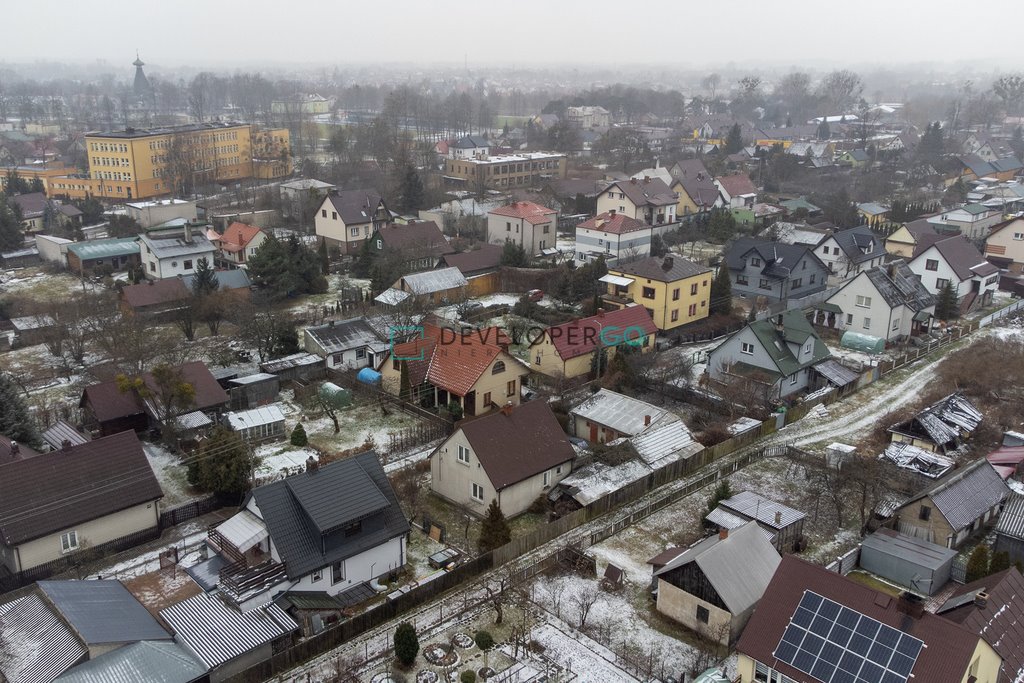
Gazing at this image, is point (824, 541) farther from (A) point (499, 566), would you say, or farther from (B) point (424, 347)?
(B) point (424, 347)

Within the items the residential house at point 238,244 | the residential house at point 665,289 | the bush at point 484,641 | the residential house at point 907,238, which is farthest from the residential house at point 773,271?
the bush at point 484,641

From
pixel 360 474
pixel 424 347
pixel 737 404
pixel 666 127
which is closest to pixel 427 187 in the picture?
pixel 424 347

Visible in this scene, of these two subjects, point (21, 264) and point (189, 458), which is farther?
point (21, 264)

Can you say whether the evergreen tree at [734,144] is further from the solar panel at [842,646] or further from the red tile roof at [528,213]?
the solar panel at [842,646]

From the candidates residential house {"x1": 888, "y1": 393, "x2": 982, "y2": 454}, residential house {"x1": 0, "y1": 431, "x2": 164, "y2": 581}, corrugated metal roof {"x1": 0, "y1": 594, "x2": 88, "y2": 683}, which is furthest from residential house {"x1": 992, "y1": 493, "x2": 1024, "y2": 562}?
residential house {"x1": 0, "y1": 431, "x2": 164, "y2": 581}

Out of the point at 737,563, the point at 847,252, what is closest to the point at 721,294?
the point at 847,252

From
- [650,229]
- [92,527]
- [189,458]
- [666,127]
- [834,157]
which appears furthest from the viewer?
[666,127]

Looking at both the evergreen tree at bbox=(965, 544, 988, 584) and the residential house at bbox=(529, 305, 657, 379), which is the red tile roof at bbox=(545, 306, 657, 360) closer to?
the residential house at bbox=(529, 305, 657, 379)
